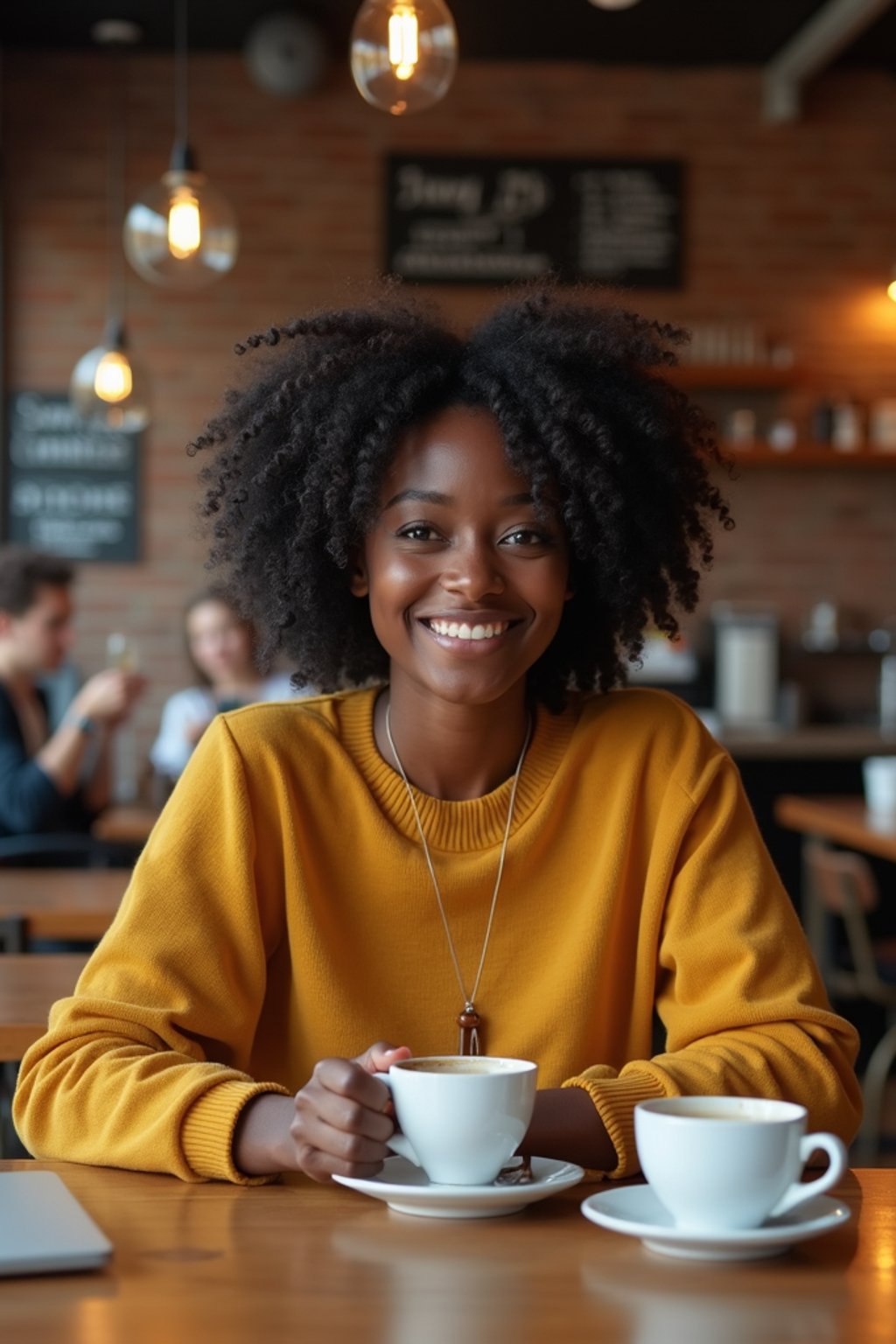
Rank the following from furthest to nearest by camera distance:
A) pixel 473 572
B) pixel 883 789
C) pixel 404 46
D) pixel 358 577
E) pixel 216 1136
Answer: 1. pixel 883 789
2. pixel 404 46
3. pixel 358 577
4. pixel 473 572
5. pixel 216 1136

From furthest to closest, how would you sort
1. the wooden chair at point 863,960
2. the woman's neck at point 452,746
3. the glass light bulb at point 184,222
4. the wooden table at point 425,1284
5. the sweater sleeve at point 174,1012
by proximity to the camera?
1. the wooden chair at point 863,960
2. the glass light bulb at point 184,222
3. the woman's neck at point 452,746
4. the sweater sleeve at point 174,1012
5. the wooden table at point 425,1284

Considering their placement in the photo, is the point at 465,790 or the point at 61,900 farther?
the point at 61,900

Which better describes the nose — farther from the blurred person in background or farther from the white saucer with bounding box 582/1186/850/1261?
the blurred person in background

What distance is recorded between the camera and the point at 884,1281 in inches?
39.8

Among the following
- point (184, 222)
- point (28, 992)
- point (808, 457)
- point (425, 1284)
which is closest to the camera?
point (425, 1284)

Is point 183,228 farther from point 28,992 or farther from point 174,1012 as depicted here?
point 174,1012

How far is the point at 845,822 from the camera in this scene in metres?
4.57

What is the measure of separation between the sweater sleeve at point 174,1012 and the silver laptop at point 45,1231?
101mm

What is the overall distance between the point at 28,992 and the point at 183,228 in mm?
2229

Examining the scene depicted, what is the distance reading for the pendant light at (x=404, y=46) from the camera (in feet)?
9.62

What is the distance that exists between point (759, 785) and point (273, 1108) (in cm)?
528

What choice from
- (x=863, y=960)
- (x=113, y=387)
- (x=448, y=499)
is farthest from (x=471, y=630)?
(x=113, y=387)

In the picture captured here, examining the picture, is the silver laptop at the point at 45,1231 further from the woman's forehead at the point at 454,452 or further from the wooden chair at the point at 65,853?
the wooden chair at the point at 65,853

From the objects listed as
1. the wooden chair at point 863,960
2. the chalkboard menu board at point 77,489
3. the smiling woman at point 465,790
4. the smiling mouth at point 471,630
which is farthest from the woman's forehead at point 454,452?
the chalkboard menu board at point 77,489
